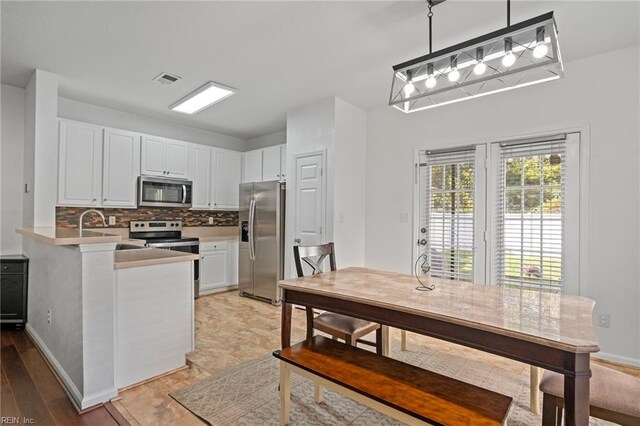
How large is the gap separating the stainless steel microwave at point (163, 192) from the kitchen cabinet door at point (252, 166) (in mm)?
999

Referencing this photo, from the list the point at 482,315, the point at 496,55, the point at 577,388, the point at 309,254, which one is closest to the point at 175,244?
the point at 309,254

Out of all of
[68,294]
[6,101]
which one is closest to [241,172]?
[6,101]

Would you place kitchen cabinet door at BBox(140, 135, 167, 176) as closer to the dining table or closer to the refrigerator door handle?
the refrigerator door handle

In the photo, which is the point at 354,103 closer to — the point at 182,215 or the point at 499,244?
the point at 499,244

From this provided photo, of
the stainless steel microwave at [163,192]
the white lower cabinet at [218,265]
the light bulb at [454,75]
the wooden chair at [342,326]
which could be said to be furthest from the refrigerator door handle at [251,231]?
the light bulb at [454,75]

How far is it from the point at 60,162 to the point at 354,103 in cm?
364

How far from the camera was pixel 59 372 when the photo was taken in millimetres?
2383

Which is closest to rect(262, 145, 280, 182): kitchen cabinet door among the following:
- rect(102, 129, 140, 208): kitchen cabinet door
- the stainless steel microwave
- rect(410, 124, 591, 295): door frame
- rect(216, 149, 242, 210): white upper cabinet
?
rect(216, 149, 242, 210): white upper cabinet

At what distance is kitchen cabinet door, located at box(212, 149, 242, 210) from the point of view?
5379 mm

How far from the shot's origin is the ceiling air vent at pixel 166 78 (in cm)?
337

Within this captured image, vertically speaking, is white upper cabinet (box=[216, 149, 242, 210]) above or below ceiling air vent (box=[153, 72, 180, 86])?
below

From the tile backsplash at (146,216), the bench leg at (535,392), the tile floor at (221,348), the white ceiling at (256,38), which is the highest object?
the white ceiling at (256,38)

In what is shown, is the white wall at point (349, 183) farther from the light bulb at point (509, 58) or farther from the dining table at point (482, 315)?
the light bulb at point (509, 58)

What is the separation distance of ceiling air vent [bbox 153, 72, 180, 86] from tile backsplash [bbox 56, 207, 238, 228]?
6.72 feet
